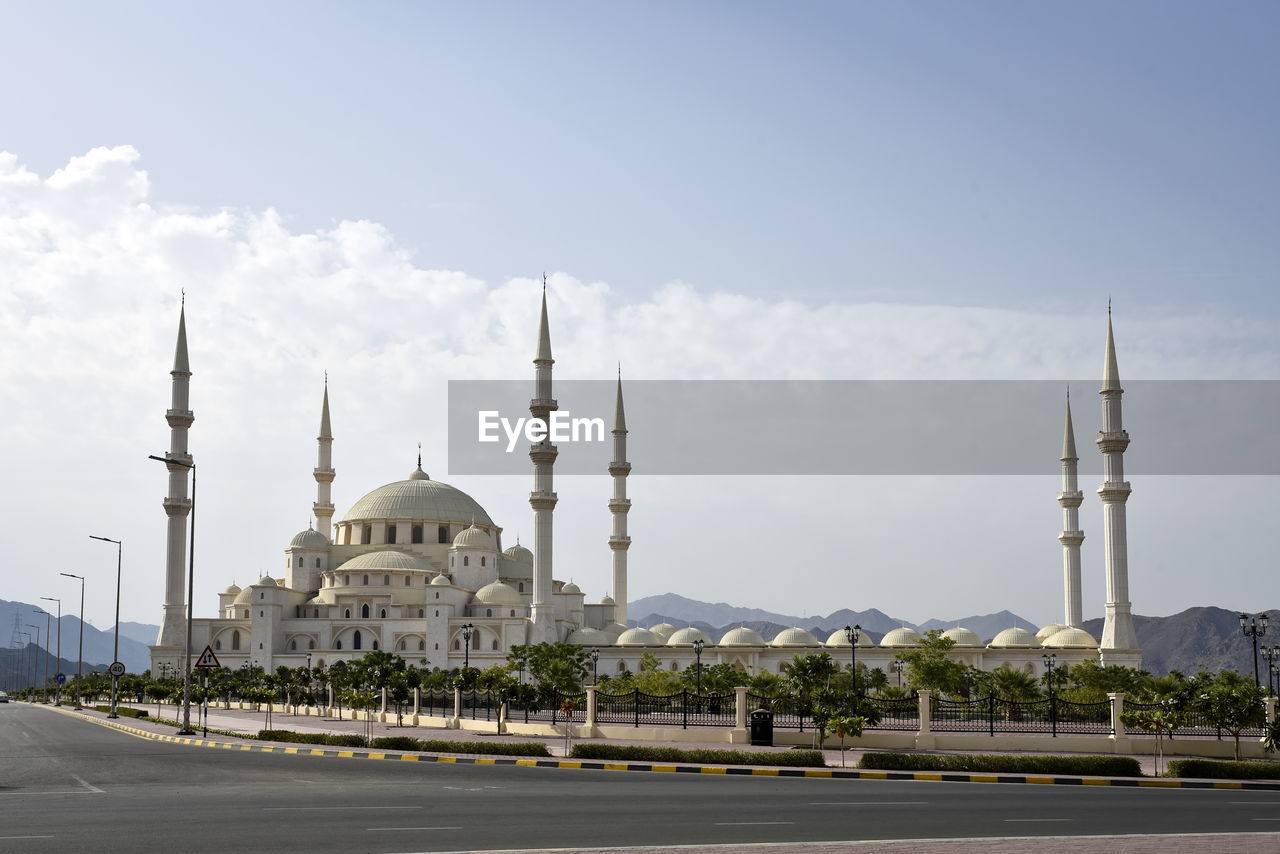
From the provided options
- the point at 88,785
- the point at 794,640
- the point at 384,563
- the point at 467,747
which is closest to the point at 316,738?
the point at 467,747

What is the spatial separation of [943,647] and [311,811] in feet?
193

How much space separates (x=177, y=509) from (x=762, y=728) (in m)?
58.5

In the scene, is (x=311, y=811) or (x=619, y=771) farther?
(x=619, y=771)

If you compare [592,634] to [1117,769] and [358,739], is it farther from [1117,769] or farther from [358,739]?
[1117,769]

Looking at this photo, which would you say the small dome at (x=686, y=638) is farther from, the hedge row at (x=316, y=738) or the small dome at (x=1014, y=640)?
the hedge row at (x=316, y=738)

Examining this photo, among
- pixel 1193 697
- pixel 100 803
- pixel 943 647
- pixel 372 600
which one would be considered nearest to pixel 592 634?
pixel 372 600

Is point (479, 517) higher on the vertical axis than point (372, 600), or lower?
higher

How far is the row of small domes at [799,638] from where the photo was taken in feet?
268

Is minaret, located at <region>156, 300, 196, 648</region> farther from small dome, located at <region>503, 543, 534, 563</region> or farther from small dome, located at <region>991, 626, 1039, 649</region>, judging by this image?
small dome, located at <region>991, 626, 1039, 649</region>

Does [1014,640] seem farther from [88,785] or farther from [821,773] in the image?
[88,785]

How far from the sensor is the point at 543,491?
2899 inches

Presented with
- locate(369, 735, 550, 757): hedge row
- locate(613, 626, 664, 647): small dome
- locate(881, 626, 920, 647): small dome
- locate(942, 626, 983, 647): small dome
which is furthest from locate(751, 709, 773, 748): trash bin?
locate(942, 626, 983, 647): small dome

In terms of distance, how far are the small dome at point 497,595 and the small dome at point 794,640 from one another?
694 inches

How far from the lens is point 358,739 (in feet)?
108
